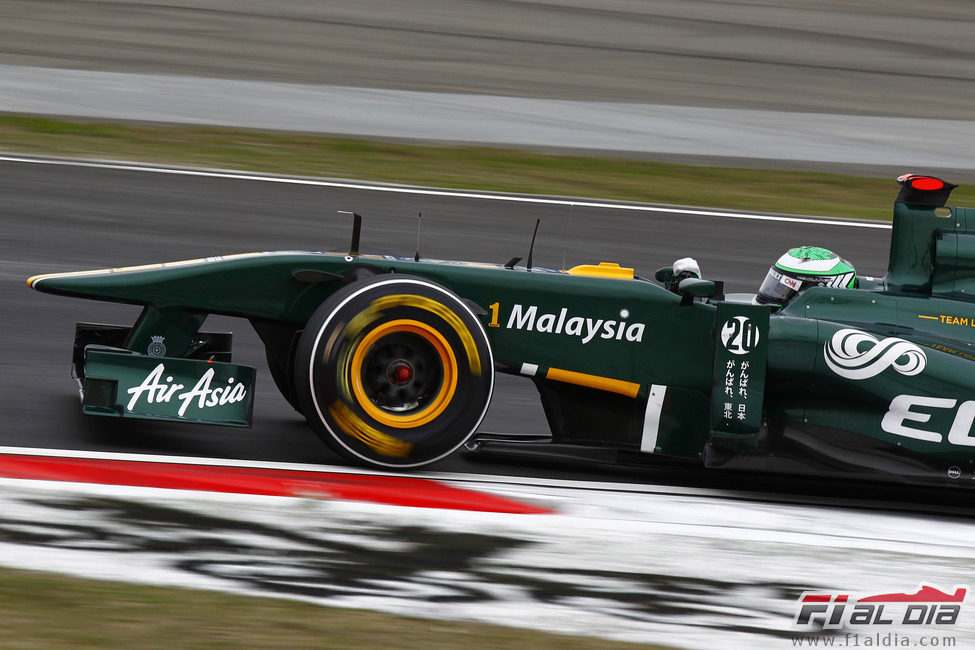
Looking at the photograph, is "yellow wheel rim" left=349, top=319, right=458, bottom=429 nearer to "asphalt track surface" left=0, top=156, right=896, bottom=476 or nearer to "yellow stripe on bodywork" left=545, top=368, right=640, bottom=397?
"yellow stripe on bodywork" left=545, top=368, right=640, bottom=397

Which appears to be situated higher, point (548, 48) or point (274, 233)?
point (548, 48)

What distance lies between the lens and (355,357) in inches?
204

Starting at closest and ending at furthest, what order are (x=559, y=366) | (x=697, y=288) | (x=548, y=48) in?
(x=697, y=288) → (x=559, y=366) → (x=548, y=48)

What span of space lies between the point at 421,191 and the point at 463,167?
1.17 m

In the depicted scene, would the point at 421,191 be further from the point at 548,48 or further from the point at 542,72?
the point at 548,48

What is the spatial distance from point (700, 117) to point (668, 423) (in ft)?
36.7

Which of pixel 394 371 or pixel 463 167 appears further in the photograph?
pixel 463 167

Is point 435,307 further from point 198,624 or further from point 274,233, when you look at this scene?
point 274,233

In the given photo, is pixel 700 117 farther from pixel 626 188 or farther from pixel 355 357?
pixel 355 357

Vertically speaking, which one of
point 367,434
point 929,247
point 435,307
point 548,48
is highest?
point 548,48

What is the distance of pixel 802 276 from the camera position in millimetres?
5883

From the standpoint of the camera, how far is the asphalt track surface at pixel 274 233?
7.64 m
